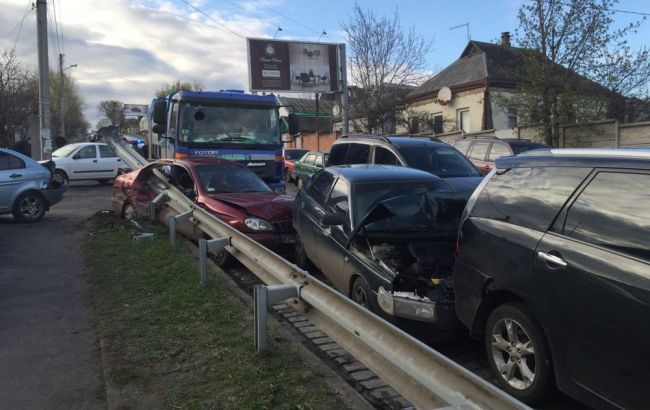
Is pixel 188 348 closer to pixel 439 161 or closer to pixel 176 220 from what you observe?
pixel 176 220

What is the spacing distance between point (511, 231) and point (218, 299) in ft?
10.2

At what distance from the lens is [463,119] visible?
30.5m

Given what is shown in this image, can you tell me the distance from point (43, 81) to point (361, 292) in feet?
61.6

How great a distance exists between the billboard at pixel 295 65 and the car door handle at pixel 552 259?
1213 inches

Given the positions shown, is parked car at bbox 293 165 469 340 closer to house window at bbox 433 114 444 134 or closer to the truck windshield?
the truck windshield

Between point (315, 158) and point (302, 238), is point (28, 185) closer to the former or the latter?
point (302, 238)

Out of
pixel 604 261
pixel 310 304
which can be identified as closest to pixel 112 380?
pixel 310 304

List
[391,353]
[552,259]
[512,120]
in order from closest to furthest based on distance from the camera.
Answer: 1. [391,353]
2. [552,259]
3. [512,120]

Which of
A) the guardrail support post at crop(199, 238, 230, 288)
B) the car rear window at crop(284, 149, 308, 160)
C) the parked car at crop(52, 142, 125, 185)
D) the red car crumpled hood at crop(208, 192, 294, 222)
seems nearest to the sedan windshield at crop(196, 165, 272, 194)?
the red car crumpled hood at crop(208, 192, 294, 222)

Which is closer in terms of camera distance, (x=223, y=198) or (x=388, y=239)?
(x=388, y=239)

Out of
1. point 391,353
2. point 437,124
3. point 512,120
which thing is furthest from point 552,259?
point 437,124

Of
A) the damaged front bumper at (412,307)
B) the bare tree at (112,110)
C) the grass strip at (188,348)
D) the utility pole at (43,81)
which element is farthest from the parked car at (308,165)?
the bare tree at (112,110)

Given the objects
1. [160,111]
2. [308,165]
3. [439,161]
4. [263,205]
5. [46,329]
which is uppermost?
[160,111]

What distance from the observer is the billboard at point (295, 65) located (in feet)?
110
